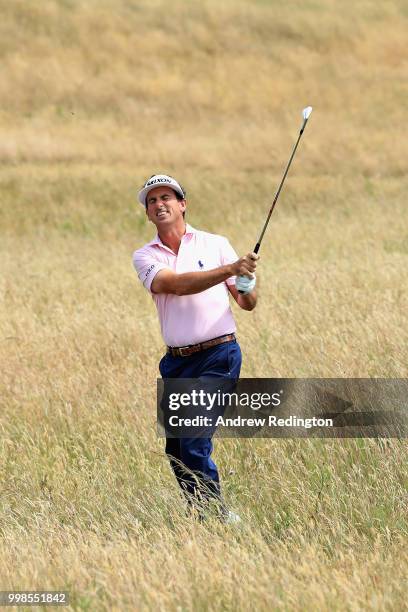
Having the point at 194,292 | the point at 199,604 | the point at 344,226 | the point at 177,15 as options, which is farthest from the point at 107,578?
the point at 177,15

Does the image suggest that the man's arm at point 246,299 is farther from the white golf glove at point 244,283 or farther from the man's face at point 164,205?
the man's face at point 164,205

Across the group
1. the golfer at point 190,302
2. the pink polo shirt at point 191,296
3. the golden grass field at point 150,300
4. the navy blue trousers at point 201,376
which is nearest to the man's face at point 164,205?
the golfer at point 190,302

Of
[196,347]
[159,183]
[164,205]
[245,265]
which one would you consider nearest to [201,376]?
[196,347]

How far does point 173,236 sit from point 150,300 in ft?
25.1

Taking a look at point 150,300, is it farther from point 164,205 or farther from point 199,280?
point 199,280

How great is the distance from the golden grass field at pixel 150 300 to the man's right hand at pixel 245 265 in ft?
4.21

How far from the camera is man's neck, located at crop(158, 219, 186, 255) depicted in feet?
19.3

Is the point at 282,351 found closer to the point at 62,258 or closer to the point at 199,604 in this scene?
the point at 199,604

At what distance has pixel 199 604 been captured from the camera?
4.46m

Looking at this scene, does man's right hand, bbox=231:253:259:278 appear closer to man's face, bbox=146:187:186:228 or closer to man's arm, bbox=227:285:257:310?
man's arm, bbox=227:285:257:310

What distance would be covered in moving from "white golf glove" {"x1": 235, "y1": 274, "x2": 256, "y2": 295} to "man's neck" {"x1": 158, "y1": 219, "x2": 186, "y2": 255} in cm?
60

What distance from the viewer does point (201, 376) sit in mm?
5711

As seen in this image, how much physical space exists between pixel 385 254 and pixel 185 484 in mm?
10614

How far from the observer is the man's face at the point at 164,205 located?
19.2 feet
